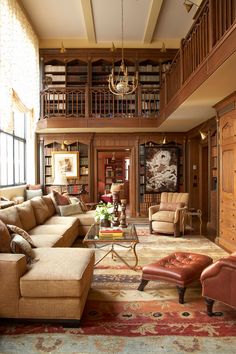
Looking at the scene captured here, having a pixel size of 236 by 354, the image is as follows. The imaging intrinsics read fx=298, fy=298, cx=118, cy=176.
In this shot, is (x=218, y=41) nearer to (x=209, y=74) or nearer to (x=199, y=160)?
(x=209, y=74)

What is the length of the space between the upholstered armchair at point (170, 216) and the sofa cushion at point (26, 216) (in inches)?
107

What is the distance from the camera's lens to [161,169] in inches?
365

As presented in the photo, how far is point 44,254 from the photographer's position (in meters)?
3.22

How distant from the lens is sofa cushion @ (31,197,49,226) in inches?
219

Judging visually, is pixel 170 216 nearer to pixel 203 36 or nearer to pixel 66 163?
pixel 203 36

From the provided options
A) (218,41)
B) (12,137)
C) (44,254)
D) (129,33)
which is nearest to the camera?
→ (44,254)

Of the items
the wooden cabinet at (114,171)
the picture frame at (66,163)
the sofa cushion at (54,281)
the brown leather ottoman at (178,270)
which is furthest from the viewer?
the wooden cabinet at (114,171)

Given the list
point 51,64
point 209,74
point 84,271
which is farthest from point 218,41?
point 51,64

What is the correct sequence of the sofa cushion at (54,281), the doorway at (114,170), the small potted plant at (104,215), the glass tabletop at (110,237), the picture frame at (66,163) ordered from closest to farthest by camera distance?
the sofa cushion at (54,281) < the glass tabletop at (110,237) < the small potted plant at (104,215) < the picture frame at (66,163) < the doorway at (114,170)

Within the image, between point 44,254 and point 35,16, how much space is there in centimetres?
709

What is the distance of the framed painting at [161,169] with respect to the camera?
9242 mm

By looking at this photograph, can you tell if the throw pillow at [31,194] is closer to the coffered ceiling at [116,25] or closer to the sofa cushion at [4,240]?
the coffered ceiling at [116,25]

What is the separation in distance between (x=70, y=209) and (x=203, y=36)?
4.20 m

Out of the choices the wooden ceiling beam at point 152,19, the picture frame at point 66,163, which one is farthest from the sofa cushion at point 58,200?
the wooden ceiling beam at point 152,19
